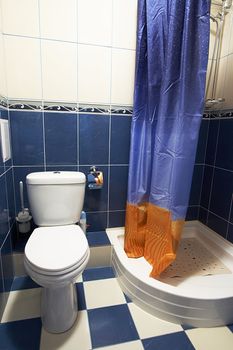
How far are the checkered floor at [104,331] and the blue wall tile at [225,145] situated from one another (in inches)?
42.6

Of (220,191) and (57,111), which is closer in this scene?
(57,111)

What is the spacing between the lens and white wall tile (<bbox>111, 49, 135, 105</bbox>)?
1.60 meters

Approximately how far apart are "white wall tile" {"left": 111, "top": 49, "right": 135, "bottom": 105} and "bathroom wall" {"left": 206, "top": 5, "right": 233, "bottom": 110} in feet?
2.21

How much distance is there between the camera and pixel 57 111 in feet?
5.14

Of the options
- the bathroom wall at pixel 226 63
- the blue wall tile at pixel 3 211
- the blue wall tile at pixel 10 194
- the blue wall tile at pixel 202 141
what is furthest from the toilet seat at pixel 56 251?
the bathroom wall at pixel 226 63

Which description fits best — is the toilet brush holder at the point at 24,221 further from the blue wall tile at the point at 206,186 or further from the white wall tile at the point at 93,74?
the blue wall tile at the point at 206,186

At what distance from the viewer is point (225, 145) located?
1.68 m

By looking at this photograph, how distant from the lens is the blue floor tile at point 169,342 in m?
1.10

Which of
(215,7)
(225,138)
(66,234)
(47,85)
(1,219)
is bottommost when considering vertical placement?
(66,234)

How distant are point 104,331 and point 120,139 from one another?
4.16 ft

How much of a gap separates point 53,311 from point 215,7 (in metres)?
2.37

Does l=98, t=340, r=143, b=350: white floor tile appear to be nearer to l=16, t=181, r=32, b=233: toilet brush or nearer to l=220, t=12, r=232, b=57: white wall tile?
l=16, t=181, r=32, b=233: toilet brush

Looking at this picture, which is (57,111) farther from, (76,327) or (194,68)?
(76,327)

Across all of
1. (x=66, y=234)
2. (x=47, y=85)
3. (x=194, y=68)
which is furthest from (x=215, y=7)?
(x=66, y=234)
